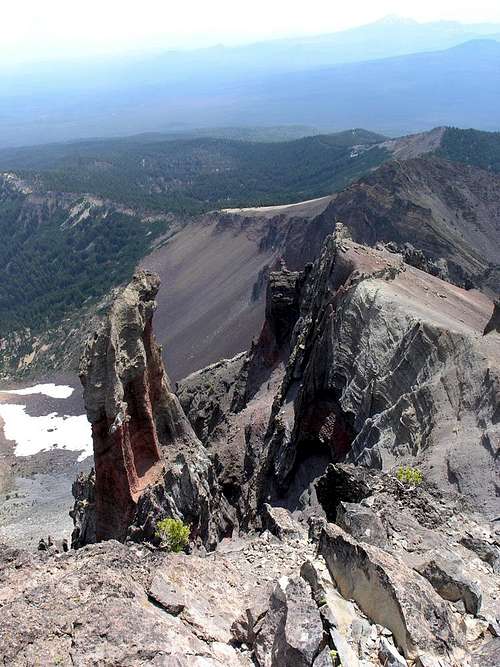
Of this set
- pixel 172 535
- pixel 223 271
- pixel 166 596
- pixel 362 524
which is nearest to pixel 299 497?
pixel 172 535

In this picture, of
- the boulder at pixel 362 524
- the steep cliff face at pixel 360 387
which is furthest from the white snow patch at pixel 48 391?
the boulder at pixel 362 524

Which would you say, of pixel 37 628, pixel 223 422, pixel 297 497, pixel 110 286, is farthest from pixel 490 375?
pixel 110 286

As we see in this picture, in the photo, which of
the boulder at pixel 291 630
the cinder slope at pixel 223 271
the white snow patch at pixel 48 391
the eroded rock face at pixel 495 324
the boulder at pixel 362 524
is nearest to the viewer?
the boulder at pixel 291 630

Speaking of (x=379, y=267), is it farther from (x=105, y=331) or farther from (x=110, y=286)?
(x=110, y=286)

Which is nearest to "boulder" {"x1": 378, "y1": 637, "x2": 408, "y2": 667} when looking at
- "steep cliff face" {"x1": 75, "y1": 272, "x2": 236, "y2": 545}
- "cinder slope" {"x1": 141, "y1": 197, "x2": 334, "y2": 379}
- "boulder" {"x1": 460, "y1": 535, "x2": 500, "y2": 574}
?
"boulder" {"x1": 460, "y1": 535, "x2": 500, "y2": 574}

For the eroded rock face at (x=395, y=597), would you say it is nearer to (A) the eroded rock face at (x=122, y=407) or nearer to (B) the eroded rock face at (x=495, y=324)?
(A) the eroded rock face at (x=122, y=407)
